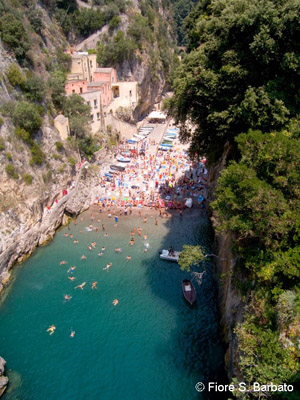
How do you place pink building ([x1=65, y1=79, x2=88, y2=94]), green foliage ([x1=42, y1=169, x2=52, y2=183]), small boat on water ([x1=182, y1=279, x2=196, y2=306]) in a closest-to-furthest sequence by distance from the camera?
small boat on water ([x1=182, y1=279, x2=196, y2=306])
green foliage ([x1=42, y1=169, x2=52, y2=183])
pink building ([x1=65, y1=79, x2=88, y2=94])

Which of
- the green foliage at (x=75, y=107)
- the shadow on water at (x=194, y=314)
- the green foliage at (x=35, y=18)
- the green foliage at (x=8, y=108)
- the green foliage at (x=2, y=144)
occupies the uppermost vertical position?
the green foliage at (x=35, y=18)

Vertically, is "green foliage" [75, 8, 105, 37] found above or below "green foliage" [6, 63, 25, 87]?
above

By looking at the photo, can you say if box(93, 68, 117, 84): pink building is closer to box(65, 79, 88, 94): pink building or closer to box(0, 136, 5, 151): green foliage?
box(65, 79, 88, 94): pink building

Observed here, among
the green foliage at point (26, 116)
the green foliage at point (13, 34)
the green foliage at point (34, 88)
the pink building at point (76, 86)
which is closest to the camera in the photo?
the green foliage at point (26, 116)

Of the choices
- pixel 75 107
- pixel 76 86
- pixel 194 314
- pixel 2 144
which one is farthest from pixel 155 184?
pixel 194 314

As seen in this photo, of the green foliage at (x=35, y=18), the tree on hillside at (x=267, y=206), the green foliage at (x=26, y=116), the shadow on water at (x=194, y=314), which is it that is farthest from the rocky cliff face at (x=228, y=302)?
the green foliage at (x=35, y=18)

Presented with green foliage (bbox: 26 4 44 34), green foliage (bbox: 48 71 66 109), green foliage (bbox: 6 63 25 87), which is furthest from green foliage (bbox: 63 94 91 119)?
green foliage (bbox: 26 4 44 34)

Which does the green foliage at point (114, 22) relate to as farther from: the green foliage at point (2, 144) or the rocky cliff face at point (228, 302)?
the rocky cliff face at point (228, 302)

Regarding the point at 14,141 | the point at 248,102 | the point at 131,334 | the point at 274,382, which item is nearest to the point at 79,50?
the point at 14,141
